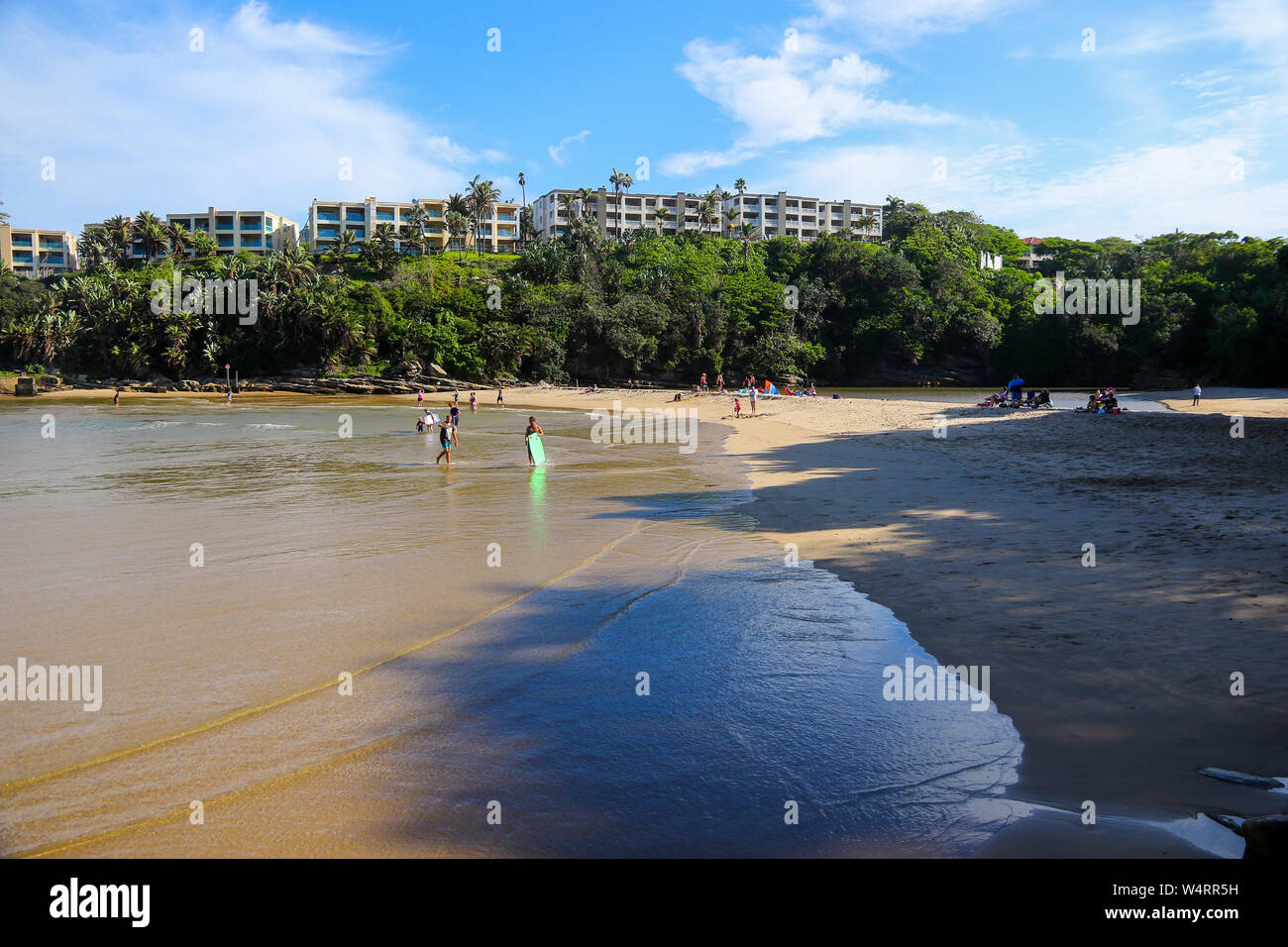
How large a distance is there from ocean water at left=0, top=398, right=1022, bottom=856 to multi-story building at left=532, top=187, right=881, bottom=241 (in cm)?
11123

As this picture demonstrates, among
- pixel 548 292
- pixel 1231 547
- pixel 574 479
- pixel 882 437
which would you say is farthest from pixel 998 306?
pixel 1231 547

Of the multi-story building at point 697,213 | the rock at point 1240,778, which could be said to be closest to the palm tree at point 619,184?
the multi-story building at point 697,213

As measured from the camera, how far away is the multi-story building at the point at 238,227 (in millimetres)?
112688

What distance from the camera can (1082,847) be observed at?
365 cm

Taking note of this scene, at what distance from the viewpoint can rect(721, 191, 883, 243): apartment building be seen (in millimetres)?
127875

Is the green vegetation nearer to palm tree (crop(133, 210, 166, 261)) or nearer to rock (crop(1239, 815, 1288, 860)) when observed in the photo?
palm tree (crop(133, 210, 166, 261))

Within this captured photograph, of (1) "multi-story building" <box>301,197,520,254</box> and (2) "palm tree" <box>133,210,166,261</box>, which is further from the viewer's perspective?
(1) "multi-story building" <box>301,197,520,254</box>

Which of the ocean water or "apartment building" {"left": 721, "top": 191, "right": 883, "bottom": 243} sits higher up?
"apartment building" {"left": 721, "top": 191, "right": 883, "bottom": 243}

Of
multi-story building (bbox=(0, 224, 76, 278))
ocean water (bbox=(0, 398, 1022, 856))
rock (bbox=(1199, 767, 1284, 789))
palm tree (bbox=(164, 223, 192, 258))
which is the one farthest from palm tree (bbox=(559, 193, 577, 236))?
rock (bbox=(1199, 767, 1284, 789))

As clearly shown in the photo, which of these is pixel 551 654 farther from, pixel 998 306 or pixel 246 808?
pixel 998 306

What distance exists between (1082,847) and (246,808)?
4330mm

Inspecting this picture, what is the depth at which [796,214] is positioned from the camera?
5103 inches

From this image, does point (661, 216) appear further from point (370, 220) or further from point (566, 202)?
point (370, 220)

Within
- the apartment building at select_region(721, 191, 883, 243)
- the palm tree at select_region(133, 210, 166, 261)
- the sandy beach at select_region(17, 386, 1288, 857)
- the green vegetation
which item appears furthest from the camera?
the apartment building at select_region(721, 191, 883, 243)
